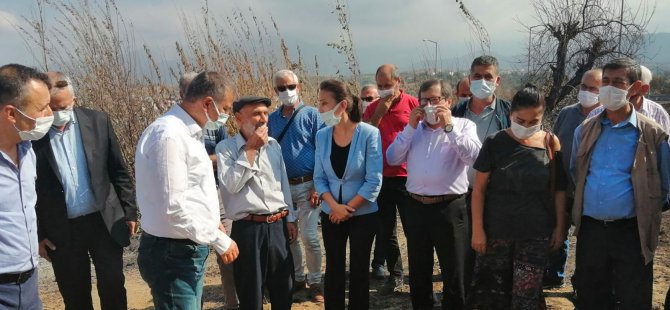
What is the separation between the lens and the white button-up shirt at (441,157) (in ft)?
11.9

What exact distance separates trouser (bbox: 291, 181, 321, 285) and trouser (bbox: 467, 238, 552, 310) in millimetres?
1567

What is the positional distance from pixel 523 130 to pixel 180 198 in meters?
2.11

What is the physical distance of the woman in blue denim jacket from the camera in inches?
147

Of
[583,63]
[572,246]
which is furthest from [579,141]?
[583,63]

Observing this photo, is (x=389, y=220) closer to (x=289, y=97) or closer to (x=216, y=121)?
(x=289, y=97)

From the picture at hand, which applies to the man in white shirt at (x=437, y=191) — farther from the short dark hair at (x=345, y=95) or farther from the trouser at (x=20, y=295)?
the trouser at (x=20, y=295)

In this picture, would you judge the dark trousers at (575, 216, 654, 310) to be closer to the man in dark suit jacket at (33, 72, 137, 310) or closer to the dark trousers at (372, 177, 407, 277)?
the dark trousers at (372, 177, 407, 277)

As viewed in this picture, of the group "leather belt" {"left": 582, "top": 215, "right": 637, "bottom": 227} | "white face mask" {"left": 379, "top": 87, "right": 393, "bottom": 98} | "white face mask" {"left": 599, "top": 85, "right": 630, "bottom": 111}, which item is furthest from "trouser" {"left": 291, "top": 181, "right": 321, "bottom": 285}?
"white face mask" {"left": 599, "top": 85, "right": 630, "bottom": 111}

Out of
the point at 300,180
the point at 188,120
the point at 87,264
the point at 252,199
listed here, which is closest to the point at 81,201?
the point at 87,264

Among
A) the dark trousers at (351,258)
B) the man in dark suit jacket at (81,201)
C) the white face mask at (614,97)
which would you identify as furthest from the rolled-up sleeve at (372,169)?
the man in dark suit jacket at (81,201)

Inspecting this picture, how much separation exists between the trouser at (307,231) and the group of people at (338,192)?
56mm

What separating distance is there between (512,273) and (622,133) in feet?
3.72

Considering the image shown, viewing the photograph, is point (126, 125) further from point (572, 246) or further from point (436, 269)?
point (572, 246)

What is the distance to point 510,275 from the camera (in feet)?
11.0
